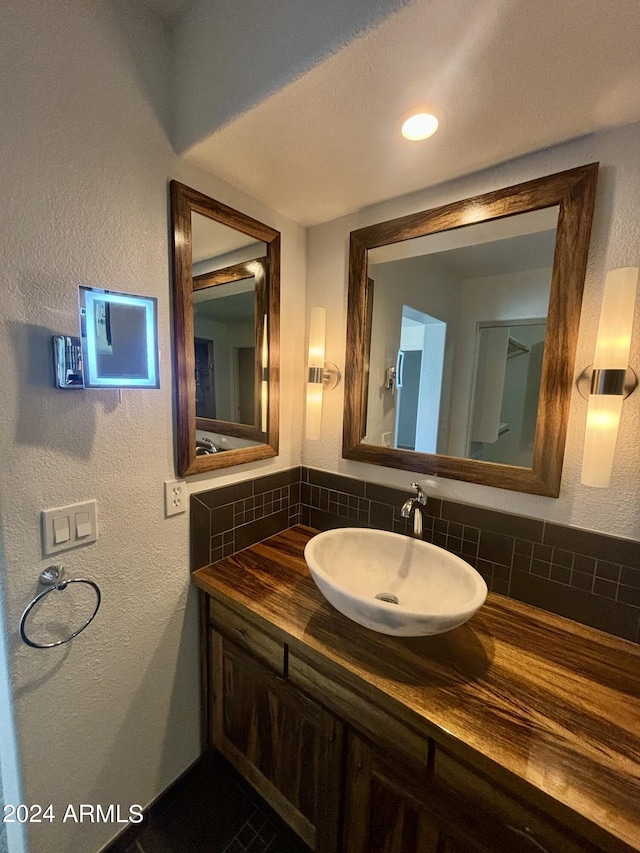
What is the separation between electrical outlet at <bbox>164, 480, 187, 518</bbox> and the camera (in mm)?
1128

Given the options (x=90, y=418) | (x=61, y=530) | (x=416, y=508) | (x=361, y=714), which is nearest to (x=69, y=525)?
(x=61, y=530)

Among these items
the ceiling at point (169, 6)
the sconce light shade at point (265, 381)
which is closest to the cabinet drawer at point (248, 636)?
the sconce light shade at point (265, 381)

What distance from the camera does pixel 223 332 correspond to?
1294 mm

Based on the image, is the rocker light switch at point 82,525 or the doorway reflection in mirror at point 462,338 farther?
the doorway reflection in mirror at point 462,338

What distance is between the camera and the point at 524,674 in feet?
2.71

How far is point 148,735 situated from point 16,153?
5.61ft

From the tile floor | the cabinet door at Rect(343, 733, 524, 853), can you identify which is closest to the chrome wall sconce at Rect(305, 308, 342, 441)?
the cabinet door at Rect(343, 733, 524, 853)

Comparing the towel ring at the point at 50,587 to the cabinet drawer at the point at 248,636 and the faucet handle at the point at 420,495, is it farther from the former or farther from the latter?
the faucet handle at the point at 420,495

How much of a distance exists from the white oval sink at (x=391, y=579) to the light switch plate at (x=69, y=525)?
61cm

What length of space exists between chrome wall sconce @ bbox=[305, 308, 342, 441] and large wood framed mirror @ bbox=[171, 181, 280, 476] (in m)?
0.14

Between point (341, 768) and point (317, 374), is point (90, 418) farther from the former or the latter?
point (341, 768)

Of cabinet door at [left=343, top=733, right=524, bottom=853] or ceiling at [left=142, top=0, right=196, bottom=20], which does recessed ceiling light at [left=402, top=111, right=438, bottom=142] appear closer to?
ceiling at [left=142, top=0, right=196, bottom=20]

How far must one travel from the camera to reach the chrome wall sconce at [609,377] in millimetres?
852

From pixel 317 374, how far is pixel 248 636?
0.98 metres
